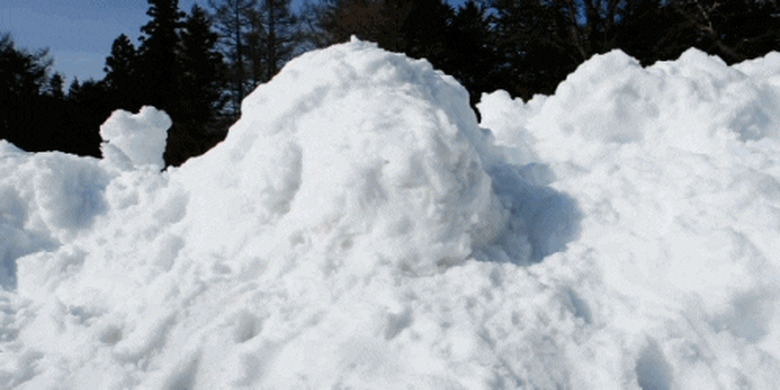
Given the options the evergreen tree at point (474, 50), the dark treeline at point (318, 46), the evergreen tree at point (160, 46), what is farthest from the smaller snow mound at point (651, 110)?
the evergreen tree at point (160, 46)

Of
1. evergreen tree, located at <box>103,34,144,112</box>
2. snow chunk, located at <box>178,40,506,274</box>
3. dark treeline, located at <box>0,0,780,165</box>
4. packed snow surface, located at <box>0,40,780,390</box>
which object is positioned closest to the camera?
packed snow surface, located at <box>0,40,780,390</box>

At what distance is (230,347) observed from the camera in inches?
93.4

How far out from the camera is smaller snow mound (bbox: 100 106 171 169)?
17.0 feet

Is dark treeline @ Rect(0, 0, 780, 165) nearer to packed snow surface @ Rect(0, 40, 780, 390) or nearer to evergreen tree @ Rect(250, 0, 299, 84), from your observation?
evergreen tree @ Rect(250, 0, 299, 84)

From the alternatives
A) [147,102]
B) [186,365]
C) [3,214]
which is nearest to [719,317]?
[186,365]

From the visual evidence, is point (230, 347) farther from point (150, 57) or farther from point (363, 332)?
point (150, 57)

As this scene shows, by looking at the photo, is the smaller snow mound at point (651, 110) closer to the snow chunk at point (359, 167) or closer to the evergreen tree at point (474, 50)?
the snow chunk at point (359, 167)

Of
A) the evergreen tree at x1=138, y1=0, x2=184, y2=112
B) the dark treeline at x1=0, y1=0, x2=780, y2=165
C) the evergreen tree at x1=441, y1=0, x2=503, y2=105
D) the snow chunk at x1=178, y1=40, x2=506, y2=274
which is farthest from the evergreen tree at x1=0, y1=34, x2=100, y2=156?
A: the snow chunk at x1=178, y1=40, x2=506, y2=274

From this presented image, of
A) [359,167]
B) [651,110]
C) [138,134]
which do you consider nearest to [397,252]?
[359,167]

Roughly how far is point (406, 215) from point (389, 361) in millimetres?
868

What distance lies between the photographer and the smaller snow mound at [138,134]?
17.0 feet

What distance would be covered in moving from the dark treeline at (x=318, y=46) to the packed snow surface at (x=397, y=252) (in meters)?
12.5

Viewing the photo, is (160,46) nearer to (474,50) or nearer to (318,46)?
(318,46)

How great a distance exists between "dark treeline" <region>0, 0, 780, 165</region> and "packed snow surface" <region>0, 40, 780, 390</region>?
41.0 feet
